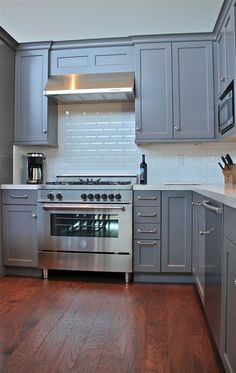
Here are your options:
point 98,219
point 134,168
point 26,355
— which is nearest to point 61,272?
point 98,219

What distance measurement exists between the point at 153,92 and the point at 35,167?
5.15 ft

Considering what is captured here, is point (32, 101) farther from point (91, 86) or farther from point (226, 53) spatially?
point (226, 53)

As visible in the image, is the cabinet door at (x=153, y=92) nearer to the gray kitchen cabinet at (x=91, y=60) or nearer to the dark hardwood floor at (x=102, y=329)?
the gray kitchen cabinet at (x=91, y=60)

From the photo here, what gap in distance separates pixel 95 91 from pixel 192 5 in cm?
118

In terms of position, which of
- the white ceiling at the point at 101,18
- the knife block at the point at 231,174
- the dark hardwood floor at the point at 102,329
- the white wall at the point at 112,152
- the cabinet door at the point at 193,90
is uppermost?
the white ceiling at the point at 101,18

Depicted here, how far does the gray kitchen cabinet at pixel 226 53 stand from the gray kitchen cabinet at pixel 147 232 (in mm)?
1202

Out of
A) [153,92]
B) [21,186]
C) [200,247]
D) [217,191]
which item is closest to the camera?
[217,191]

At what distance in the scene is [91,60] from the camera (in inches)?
138

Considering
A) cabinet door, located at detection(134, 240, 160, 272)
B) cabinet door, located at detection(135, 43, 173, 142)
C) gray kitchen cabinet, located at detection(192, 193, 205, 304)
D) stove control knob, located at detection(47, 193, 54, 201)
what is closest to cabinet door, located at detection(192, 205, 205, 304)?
gray kitchen cabinet, located at detection(192, 193, 205, 304)

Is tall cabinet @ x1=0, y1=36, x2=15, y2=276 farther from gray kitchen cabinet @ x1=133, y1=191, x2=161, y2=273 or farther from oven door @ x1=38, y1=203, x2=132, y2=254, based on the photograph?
gray kitchen cabinet @ x1=133, y1=191, x2=161, y2=273

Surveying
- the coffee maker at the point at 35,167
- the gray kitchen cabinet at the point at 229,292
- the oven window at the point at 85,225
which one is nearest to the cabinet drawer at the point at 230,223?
the gray kitchen cabinet at the point at 229,292

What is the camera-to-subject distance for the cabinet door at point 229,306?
51.8 inches

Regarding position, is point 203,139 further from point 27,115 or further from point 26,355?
point 26,355

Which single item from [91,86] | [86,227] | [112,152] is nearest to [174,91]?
[91,86]
